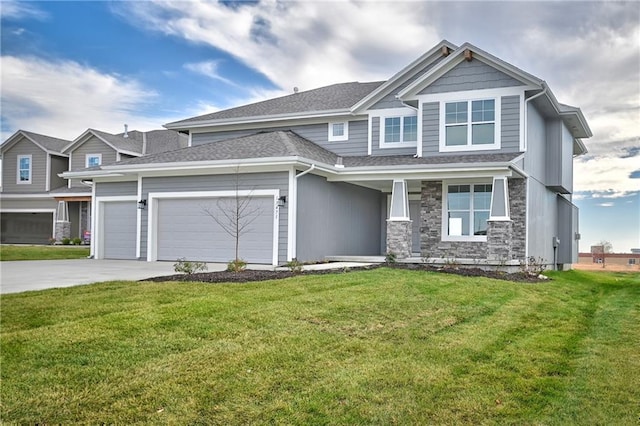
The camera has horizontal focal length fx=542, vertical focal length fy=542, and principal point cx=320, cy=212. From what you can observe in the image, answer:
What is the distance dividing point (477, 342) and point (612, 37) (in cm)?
1241

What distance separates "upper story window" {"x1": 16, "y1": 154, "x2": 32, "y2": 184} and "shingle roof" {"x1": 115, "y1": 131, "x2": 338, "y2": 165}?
16.9m

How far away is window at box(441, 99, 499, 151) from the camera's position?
15.7 m

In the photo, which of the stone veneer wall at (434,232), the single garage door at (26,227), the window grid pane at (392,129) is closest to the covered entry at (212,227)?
the stone veneer wall at (434,232)

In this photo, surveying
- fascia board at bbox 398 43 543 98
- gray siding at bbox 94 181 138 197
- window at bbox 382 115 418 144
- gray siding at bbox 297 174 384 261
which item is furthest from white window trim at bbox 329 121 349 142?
gray siding at bbox 94 181 138 197

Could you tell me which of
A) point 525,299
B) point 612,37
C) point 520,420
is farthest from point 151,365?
point 612,37

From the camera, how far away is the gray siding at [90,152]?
94.3ft

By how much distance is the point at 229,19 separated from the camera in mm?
12336

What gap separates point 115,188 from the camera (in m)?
18.4

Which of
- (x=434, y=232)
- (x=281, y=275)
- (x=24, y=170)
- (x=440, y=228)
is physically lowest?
(x=281, y=275)

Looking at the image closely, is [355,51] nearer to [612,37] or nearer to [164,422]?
[612,37]

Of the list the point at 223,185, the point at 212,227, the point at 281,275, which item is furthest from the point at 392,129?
the point at 281,275

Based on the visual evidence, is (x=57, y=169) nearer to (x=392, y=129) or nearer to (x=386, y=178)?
(x=392, y=129)

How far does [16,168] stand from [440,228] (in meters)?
26.1

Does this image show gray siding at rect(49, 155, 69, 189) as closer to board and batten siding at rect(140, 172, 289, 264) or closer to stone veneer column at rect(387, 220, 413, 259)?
board and batten siding at rect(140, 172, 289, 264)
